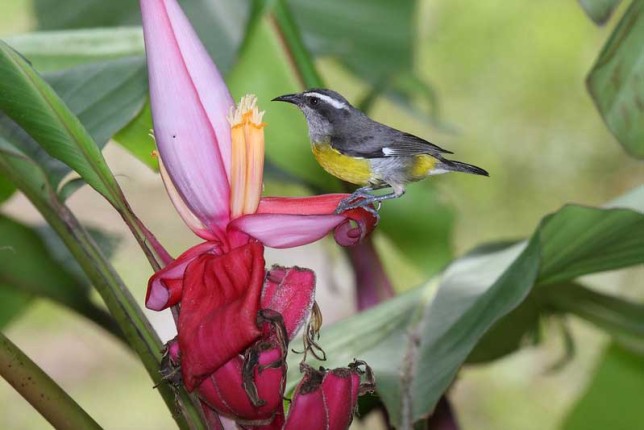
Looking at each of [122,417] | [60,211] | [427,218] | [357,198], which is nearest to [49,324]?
[122,417]

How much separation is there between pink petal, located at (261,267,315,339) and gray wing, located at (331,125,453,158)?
0.05m

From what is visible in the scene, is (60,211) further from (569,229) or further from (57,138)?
(569,229)

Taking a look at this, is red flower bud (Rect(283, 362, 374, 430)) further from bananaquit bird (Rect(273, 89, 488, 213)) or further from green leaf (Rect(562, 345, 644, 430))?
green leaf (Rect(562, 345, 644, 430))

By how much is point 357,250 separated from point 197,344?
1.19ft

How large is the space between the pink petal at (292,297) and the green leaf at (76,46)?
259 millimetres

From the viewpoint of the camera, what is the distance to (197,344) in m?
0.31

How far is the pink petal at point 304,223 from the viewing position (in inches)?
13.0

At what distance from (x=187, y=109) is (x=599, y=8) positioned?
19cm

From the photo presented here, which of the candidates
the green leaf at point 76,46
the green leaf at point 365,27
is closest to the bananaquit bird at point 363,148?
the green leaf at point 76,46

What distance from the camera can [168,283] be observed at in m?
0.34

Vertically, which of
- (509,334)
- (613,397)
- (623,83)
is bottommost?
(613,397)

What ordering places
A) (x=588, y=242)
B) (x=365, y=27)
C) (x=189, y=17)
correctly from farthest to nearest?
1. (x=365, y=27)
2. (x=189, y=17)
3. (x=588, y=242)

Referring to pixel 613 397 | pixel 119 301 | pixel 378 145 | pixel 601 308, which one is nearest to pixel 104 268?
pixel 119 301

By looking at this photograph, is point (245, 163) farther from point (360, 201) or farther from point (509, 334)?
point (509, 334)
